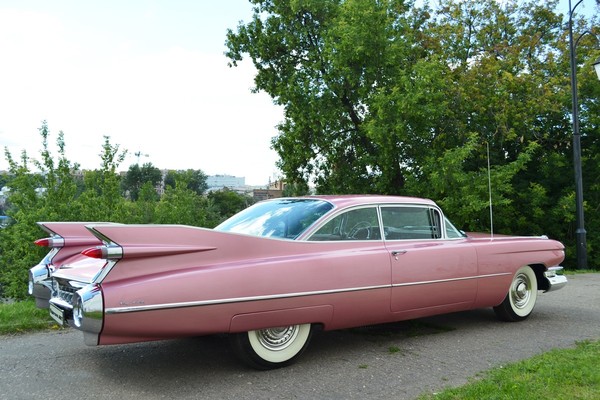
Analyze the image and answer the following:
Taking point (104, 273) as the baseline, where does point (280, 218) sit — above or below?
above

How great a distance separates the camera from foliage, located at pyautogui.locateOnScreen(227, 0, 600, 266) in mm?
16078

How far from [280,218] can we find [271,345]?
118cm

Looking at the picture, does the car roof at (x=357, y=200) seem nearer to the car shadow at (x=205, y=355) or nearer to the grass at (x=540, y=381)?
the car shadow at (x=205, y=355)

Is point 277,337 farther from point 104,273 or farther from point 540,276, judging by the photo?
point 540,276

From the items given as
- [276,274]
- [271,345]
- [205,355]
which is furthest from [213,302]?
[205,355]

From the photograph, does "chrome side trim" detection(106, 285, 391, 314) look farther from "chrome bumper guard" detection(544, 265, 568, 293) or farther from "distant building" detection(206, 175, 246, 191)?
"distant building" detection(206, 175, 246, 191)

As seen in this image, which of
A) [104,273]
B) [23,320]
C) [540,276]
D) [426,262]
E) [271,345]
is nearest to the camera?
[104,273]

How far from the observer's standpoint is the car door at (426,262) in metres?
4.79

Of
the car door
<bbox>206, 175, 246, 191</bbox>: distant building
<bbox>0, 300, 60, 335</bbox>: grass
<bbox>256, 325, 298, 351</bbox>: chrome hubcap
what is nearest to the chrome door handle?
the car door

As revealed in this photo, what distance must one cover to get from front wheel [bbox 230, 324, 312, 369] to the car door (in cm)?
99

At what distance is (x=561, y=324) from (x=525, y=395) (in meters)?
2.88

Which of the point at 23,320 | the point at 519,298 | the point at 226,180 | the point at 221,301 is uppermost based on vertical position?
the point at 226,180

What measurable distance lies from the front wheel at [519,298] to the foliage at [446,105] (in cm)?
833

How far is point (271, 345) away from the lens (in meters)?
4.12
